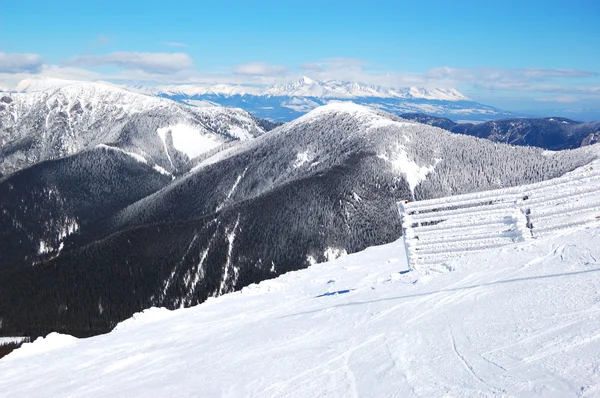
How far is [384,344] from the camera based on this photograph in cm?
955

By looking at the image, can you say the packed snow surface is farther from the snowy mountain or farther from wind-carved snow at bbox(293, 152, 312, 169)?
wind-carved snow at bbox(293, 152, 312, 169)

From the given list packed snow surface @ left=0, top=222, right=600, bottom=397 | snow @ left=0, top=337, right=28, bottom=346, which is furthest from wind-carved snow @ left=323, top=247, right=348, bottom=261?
packed snow surface @ left=0, top=222, right=600, bottom=397

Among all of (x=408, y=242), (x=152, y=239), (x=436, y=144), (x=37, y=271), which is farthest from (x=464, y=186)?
(x=408, y=242)

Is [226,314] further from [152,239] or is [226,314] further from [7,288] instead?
[7,288]

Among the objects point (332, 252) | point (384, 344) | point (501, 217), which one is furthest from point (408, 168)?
point (384, 344)

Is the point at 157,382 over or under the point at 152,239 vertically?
over

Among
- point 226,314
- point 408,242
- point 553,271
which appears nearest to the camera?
point 553,271

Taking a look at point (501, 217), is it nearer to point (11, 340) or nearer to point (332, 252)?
point (332, 252)

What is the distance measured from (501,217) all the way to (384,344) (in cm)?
735

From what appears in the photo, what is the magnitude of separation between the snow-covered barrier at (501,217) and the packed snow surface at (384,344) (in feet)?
2.33

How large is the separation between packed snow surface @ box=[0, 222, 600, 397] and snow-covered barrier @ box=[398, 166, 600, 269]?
2.33 feet

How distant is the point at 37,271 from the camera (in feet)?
401

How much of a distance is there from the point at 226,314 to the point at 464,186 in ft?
477

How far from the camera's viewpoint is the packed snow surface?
24.2ft
